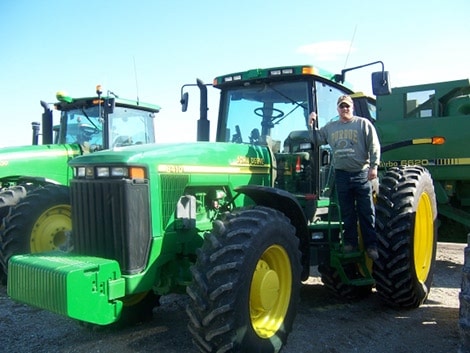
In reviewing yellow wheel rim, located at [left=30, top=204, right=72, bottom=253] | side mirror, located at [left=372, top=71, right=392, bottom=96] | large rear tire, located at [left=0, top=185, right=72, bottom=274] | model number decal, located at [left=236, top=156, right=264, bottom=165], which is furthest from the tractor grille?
side mirror, located at [left=372, top=71, right=392, bottom=96]

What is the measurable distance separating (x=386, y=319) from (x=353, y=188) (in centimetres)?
138

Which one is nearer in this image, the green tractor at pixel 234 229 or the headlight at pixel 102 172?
the green tractor at pixel 234 229

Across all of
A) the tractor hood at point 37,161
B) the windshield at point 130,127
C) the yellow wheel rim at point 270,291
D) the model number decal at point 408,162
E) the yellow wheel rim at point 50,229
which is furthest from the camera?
the windshield at point 130,127

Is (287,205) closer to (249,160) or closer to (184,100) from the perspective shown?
(249,160)

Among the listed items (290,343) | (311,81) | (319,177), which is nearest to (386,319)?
(290,343)

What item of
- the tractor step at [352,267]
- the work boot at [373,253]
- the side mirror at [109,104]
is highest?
the side mirror at [109,104]

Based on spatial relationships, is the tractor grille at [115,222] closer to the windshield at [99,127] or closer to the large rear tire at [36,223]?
the large rear tire at [36,223]

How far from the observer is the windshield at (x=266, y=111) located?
4887 mm

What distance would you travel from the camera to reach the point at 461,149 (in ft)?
24.0

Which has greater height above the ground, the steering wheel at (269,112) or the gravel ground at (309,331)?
the steering wheel at (269,112)

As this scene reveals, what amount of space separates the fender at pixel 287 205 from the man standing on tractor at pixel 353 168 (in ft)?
1.63

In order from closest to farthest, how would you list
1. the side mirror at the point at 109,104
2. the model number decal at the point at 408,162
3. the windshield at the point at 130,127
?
1. the side mirror at the point at 109,104
2. the model number decal at the point at 408,162
3. the windshield at the point at 130,127

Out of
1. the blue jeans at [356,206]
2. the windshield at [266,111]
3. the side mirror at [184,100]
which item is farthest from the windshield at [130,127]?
the blue jeans at [356,206]

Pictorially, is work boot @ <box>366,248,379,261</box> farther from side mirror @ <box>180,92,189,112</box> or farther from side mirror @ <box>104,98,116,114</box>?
side mirror @ <box>104,98,116,114</box>
